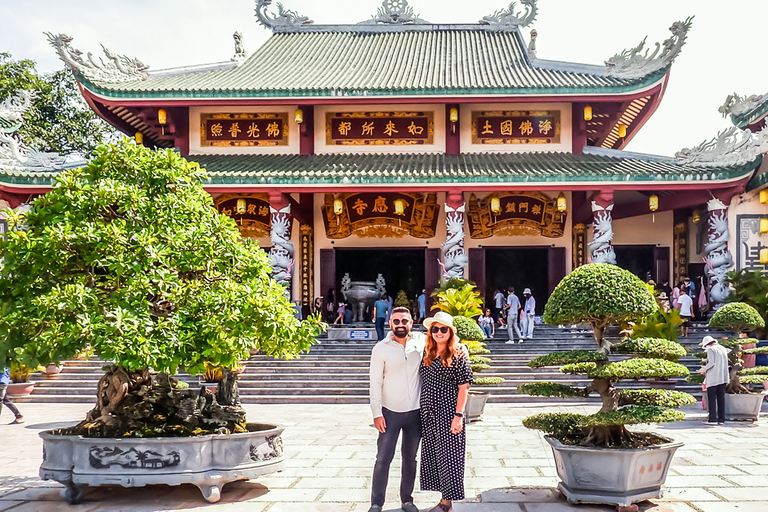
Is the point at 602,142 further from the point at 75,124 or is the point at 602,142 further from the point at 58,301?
the point at 75,124

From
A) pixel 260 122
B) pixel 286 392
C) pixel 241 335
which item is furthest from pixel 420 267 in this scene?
pixel 241 335

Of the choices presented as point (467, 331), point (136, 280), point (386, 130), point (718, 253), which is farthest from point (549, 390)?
point (386, 130)

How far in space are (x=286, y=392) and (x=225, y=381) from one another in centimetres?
625

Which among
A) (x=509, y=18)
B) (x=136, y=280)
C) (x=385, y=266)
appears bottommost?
(x=136, y=280)

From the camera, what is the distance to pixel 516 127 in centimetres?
1816

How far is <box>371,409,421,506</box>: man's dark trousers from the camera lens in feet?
15.8

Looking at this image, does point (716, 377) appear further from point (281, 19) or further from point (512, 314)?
point (281, 19)

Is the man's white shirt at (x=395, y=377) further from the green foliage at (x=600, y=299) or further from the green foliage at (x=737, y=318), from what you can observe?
the green foliage at (x=737, y=318)

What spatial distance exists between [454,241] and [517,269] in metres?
4.09

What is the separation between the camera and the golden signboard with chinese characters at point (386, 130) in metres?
18.2

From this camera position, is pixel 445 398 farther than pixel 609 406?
No

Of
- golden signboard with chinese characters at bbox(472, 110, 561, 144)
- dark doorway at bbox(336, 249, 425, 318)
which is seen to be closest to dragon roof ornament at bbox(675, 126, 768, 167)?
golden signboard with chinese characters at bbox(472, 110, 561, 144)

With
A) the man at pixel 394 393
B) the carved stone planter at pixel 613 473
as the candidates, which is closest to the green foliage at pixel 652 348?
the carved stone planter at pixel 613 473

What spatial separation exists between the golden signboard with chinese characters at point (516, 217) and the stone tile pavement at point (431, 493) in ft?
31.0
